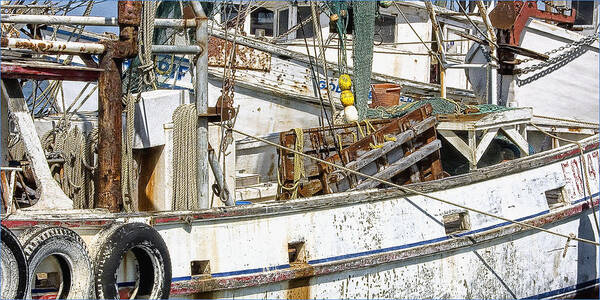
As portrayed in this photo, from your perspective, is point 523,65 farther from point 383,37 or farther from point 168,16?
point 168,16

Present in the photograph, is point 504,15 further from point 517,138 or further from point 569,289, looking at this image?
point 569,289

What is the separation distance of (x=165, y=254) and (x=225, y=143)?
4.47 feet

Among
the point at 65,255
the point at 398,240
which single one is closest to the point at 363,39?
the point at 398,240

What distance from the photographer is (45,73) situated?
257 inches

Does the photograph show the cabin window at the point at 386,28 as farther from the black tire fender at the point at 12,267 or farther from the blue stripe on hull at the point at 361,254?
the black tire fender at the point at 12,267

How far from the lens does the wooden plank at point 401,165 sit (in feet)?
26.2

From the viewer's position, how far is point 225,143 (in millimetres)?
7453

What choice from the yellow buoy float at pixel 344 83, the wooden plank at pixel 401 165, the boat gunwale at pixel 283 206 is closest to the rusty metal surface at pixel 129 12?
the boat gunwale at pixel 283 206

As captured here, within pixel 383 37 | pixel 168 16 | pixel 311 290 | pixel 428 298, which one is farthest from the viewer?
pixel 383 37

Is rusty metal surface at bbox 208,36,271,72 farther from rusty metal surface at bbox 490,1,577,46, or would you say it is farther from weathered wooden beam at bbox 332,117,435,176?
weathered wooden beam at bbox 332,117,435,176

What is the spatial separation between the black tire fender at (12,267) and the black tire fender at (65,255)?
8 centimetres

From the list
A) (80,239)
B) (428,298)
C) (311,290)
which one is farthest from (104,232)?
(428,298)

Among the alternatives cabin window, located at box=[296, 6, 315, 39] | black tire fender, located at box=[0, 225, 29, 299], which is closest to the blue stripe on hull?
black tire fender, located at box=[0, 225, 29, 299]

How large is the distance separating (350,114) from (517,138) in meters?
1.82
